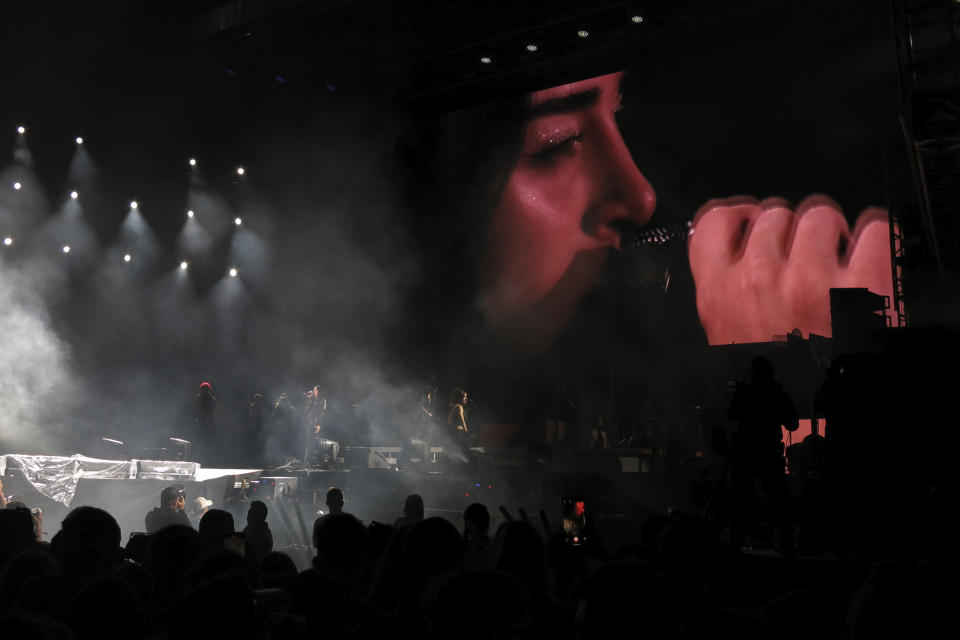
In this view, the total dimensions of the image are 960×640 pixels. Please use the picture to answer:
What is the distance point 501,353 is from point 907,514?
9418 millimetres

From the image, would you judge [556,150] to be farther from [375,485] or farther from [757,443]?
[757,443]

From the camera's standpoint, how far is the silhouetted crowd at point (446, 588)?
150 centimetres

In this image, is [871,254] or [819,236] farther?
[819,236]

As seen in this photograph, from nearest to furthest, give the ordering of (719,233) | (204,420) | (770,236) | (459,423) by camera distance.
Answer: (770,236) → (719,233) → (204,420) → (459,423)

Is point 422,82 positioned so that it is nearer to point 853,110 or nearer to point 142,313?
point 142,313

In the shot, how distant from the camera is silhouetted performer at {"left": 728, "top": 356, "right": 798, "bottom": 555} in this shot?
4199mm

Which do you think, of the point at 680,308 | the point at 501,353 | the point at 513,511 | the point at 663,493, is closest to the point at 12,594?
the point at 663,493

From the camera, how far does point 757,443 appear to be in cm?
430

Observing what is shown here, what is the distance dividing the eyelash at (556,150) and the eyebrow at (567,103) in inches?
18.6

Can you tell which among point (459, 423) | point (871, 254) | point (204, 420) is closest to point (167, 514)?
point (204, 420)

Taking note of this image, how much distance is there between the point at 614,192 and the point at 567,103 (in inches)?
68.6

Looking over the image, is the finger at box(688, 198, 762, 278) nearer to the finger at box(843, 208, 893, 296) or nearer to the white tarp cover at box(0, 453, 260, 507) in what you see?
the finger at box(843, 208, 893, 296)

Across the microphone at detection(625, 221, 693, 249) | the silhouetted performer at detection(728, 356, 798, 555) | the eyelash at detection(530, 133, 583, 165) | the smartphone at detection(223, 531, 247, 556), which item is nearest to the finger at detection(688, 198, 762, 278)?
the microphone at detection(625, 221, 693, 249)

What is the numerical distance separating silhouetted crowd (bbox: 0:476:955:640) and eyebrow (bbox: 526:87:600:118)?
9.89 m
